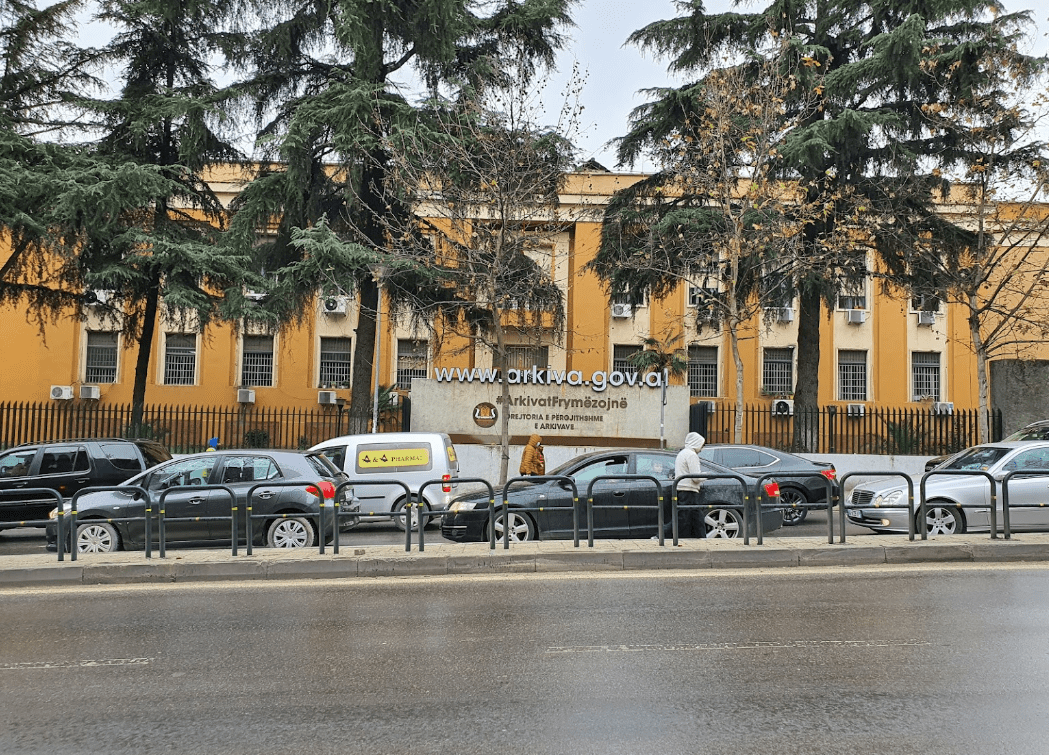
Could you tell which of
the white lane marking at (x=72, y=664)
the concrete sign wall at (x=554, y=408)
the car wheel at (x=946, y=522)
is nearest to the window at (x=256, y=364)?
the concrete sign wall at (x=554, y=408)

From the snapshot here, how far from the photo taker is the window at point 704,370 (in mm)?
36219

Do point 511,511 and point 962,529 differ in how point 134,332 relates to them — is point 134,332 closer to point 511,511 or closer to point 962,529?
point 511,511

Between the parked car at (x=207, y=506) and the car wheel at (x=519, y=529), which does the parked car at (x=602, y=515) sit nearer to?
the car wheel at (x=519, y=529)

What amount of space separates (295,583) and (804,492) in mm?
9576

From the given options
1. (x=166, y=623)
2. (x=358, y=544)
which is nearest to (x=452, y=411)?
(x=358, y=544)

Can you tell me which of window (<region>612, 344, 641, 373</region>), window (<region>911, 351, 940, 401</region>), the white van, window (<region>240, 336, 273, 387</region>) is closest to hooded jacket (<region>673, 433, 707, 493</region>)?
the white van

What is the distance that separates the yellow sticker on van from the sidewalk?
15.2ft

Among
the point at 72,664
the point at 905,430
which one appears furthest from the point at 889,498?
the point at 905,430

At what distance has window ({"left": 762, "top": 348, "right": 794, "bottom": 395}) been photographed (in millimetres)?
36469

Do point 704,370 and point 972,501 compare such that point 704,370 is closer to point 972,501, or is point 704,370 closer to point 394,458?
point 394,458

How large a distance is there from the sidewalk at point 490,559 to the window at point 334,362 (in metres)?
24.2

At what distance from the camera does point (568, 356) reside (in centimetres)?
3506

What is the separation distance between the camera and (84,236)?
2198 centimetres

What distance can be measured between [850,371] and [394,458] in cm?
2583
